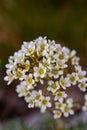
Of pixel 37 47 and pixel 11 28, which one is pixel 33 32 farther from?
pixel 37 47

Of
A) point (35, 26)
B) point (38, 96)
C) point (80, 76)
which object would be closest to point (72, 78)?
point (80, 76)

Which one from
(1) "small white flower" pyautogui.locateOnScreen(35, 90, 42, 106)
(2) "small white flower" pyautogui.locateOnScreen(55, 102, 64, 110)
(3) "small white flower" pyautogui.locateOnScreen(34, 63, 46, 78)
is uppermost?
(3) "small white flower" pyautogui.locateOnScreen(34, 63, 46, 78)

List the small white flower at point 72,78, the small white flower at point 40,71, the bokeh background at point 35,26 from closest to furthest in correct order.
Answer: the small white flower at point 40,71, the small white flower at point 72,78, the bokeh background at point 35,26

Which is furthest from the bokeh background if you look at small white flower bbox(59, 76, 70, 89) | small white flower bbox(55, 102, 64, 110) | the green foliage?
small white flower bbox(59, 76, 70, 89)

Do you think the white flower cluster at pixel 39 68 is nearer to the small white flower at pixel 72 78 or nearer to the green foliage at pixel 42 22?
the small white flower at pixel 72 78

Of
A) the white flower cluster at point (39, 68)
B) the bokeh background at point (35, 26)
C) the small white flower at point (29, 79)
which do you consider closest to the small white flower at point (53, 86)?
the white flower cluster at point (39, 68)

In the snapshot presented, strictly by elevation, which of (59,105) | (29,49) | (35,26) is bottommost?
(59,105)

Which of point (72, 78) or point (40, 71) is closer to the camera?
point (40, 71)

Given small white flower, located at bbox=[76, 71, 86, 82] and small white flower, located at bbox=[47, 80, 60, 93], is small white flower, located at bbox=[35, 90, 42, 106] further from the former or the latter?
small white flower, located at bbox=[76, 71, 86, 82]

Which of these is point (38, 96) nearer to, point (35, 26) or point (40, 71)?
point (40, 71)
